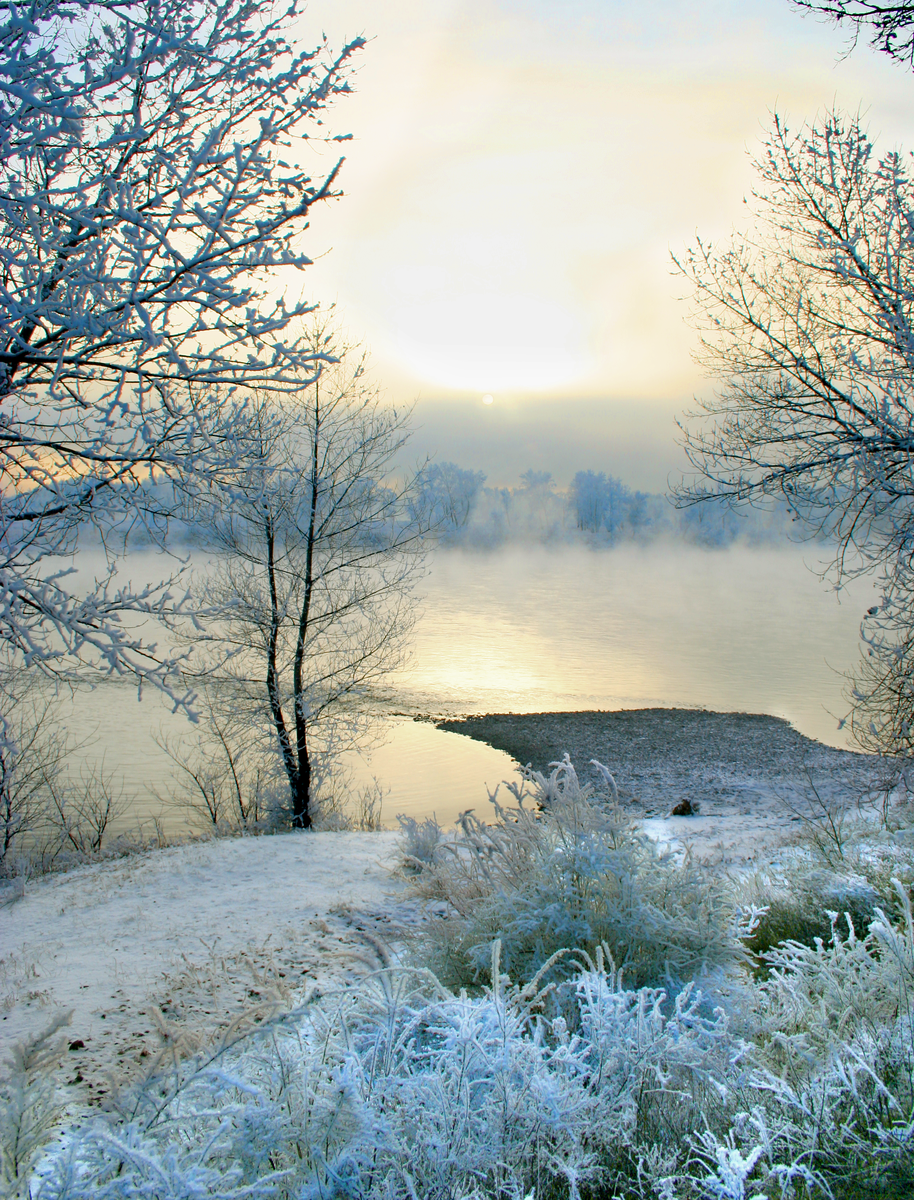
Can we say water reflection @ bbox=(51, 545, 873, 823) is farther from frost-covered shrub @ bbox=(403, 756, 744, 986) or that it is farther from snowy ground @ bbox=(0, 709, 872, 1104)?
frost-covered shrub @ bbox=(403, 756, 744, 986)

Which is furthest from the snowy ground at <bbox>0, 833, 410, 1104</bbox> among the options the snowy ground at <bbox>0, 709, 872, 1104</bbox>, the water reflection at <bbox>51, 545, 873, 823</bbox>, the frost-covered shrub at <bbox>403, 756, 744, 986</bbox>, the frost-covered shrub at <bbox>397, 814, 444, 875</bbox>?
the water reflection at <bbox>51, 545, 873, 823</bbox>

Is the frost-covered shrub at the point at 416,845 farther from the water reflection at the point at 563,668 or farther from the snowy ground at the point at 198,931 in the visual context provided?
the water reflection at the point at 563,668

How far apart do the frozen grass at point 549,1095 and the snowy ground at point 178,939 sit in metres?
0.31

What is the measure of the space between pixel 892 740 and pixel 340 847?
726 centimetres

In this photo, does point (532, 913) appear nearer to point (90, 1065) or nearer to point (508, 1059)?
point (508, 1059)

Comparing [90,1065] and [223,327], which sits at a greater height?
[223,327]

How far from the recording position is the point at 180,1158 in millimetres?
2084

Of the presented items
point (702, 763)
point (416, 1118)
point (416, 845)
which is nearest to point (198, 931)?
point (416, 845)

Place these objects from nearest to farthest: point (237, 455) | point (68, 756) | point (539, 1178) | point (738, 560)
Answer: point (539, 1178) < point (237, 455) < point (68, 756) < point (738, 560)

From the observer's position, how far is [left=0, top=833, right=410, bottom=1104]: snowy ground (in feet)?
13.4

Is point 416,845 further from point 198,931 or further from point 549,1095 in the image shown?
point 549,1095

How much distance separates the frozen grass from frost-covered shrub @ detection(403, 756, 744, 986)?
20mm

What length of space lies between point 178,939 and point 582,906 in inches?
140

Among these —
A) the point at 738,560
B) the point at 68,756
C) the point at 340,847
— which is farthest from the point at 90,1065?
the point at 738,560
